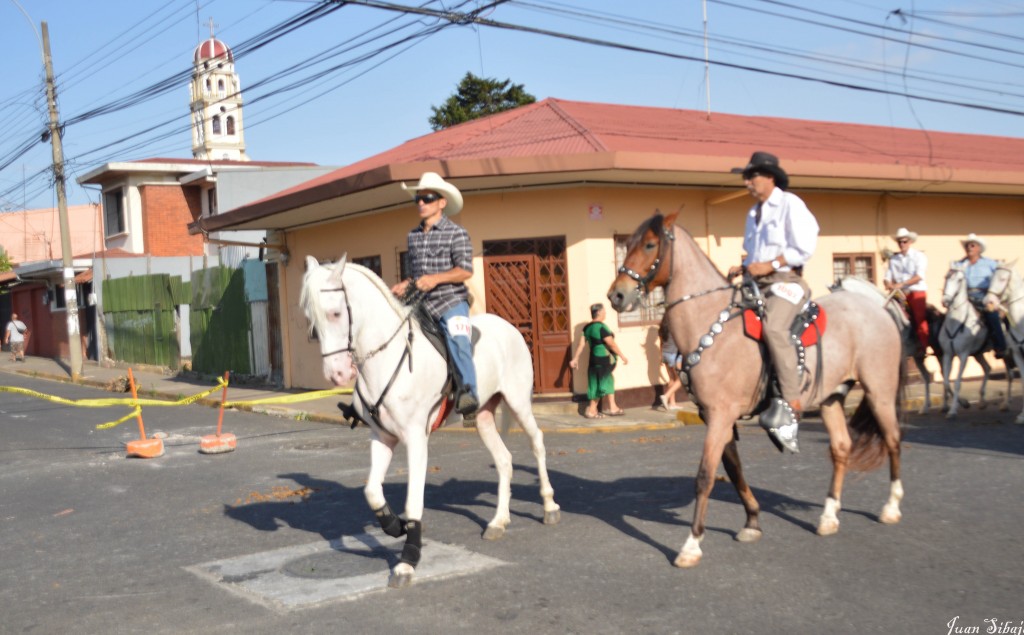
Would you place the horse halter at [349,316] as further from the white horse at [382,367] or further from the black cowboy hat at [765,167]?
the black cowboy hat at [765,167]

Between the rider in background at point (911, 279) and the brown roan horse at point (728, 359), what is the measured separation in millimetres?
7011

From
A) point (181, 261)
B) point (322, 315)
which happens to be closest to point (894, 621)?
point (322, 315)

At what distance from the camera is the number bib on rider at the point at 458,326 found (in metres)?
6.59

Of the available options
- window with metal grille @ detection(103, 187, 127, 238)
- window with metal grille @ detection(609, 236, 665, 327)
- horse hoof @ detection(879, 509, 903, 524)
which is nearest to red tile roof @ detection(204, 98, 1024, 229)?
window with metal grille @ detection(609, 236, 665, 327)

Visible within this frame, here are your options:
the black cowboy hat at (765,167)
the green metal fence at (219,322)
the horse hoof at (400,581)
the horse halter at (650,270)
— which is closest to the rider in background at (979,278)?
the black cowboy hat at (765,167)

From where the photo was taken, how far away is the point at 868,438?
24.0 ft

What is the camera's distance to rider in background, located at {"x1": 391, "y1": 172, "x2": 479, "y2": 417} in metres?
6.58

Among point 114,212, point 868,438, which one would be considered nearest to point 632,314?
point 868,438

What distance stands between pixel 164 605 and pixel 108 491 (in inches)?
183

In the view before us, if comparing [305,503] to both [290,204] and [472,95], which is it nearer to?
[290,204]

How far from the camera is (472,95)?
4256 cm

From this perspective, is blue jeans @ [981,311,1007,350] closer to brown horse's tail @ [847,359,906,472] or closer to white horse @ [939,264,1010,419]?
white horse @ [939,264,1010,419]

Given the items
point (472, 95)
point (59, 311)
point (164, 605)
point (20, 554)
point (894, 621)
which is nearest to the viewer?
point (894, 621)

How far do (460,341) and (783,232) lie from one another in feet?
7.95
